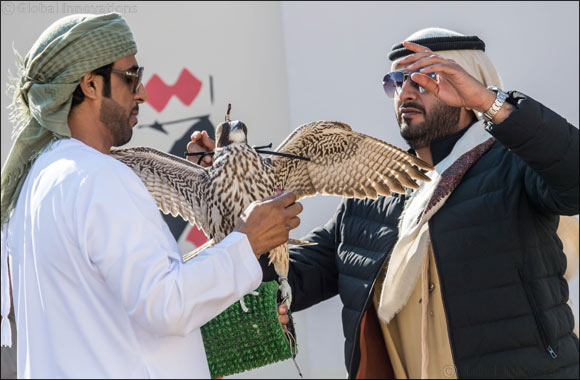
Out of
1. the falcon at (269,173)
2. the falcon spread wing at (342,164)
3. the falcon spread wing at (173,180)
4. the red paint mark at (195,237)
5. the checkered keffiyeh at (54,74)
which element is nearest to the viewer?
the checkered keffiyeh at (54,74)

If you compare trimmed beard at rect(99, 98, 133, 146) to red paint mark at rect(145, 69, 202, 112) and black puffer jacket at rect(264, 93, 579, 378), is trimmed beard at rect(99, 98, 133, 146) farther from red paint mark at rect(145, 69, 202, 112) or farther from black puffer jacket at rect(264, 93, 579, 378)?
red paint mark at rect(145, 69, 202, 112)

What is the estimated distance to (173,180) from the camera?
9.71 ft

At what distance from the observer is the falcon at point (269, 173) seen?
2650 millimetres

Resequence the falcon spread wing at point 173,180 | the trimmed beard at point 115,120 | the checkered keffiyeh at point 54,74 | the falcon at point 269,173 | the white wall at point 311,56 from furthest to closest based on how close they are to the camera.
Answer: the white wall at point 311,56
the falcon spread wing at point 173,180
the falcon at point 269,173
the trimmed beard at point 115,120
the checkered keffiyeh at point 54,74

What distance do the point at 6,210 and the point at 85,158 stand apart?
1.12 ft

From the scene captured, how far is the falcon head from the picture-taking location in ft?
8.75

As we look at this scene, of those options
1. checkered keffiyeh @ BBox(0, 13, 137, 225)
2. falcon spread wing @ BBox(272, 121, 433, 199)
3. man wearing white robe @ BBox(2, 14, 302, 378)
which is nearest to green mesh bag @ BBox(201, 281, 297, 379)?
man wearing white robe @ BBox(2, 14, 302, 378)

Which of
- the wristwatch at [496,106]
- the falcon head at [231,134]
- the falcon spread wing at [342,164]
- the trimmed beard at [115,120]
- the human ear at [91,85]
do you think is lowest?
the falcon spread wing at [342,164]

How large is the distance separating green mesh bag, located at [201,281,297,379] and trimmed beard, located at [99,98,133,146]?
0.61m

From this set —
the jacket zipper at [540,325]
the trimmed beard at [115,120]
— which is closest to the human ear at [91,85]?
the trimmed beard at [115,120]

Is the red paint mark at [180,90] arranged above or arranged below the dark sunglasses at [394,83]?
below

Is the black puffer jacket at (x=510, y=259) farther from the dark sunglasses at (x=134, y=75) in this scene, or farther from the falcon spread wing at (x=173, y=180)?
the dark sunglasses at (x=134, y=75)

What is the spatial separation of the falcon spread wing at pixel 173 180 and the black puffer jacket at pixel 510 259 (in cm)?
39

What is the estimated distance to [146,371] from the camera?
5.80ft
